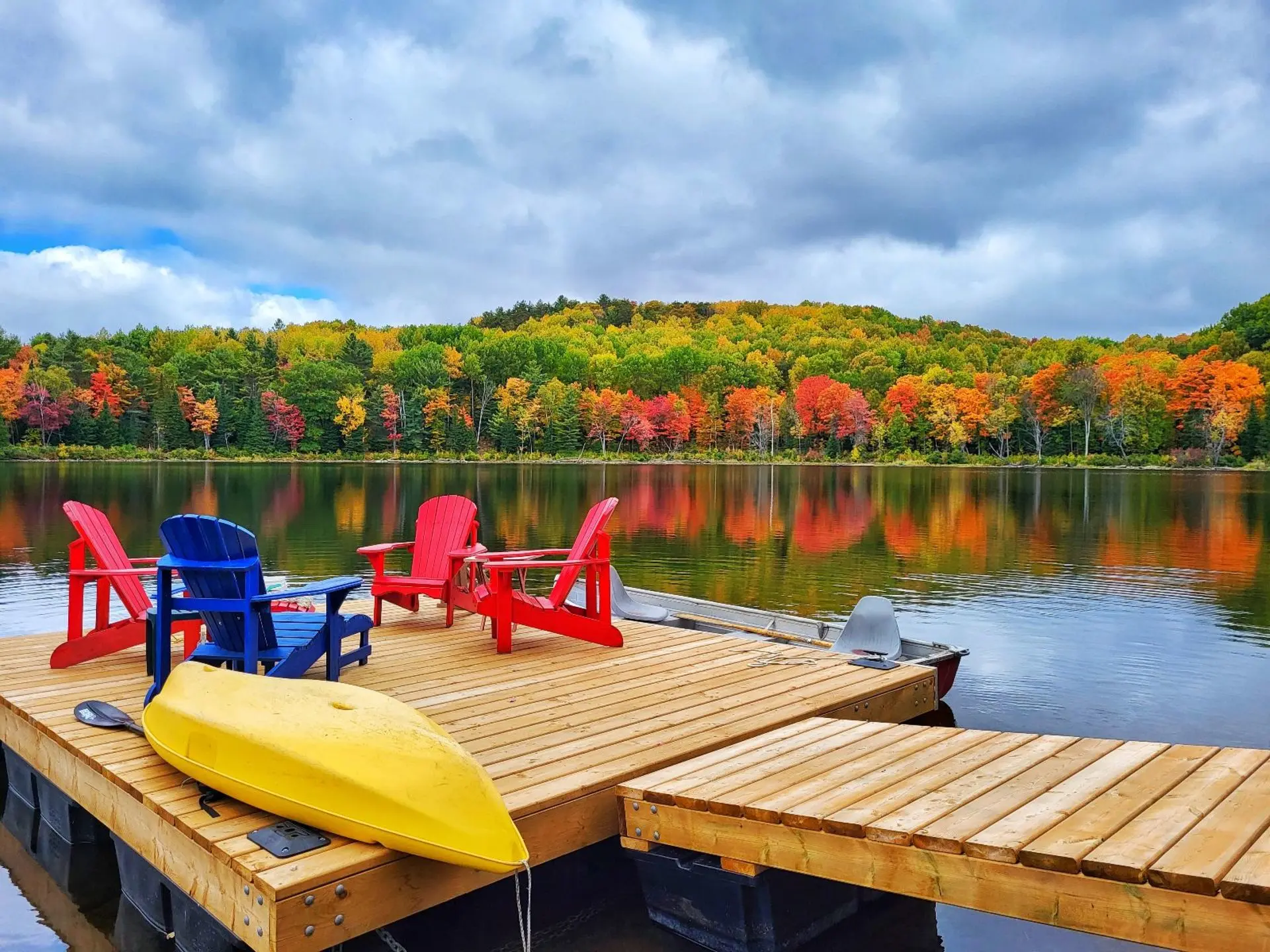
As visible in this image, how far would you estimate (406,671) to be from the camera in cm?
534

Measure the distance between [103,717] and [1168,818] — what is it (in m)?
4.40

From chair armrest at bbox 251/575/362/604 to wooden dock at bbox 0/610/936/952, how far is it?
2.25 feet

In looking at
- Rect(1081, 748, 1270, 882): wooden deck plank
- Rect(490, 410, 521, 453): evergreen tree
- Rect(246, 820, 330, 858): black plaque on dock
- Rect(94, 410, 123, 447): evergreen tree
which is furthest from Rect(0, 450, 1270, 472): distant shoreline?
Rect(1081, 748, 1270, 882): wooden deck plank

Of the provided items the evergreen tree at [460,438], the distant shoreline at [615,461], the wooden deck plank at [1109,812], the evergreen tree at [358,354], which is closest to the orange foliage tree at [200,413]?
the distant shoreline at [615,461]

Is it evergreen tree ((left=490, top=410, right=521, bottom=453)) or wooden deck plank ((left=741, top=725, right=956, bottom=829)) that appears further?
evergreen tree ((left=490, top=410, right=521, bottom=453))

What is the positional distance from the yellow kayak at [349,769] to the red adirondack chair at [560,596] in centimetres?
250

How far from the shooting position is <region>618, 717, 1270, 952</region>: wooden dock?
2436mm

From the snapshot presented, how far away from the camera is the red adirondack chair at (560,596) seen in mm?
5895

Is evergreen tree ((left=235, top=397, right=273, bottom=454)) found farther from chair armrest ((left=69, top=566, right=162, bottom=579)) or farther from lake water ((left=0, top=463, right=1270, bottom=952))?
chair armrest ((left=69, top=566, right=162, bottom=579))

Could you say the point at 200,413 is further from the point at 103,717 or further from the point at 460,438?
the point at 103,717

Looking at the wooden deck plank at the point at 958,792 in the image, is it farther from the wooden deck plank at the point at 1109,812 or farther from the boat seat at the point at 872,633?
the boat seat at the point at 872,633

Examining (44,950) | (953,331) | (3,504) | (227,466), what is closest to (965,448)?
(953,331)

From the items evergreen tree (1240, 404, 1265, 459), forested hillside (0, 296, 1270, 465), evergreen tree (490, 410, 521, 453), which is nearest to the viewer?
evergreen tree (1240, 404, 1265, 459)

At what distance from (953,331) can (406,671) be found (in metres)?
110
